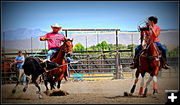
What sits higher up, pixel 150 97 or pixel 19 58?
pixel 19 58

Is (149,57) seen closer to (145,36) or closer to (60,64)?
(145,36)

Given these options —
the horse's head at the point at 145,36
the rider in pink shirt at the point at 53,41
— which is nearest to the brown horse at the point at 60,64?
the rider in pink shirt at the point at 53,41

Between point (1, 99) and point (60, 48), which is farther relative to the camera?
point (60, 48)

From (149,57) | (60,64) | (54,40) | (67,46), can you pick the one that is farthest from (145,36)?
(54,40)

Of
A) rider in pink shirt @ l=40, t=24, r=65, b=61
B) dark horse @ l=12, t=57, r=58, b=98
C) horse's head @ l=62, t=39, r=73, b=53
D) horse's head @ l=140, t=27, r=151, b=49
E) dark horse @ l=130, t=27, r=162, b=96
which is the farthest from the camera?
rider in pink shirt @ l=40, t=24, r=65, b=61

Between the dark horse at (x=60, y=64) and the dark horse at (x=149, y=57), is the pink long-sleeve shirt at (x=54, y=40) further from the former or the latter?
the dark horse at (x=149, y=57)

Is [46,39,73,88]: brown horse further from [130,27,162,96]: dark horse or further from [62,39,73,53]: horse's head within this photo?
[130,27,162,96]: dark horse

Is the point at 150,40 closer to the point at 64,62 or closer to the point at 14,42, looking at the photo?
the point at 64,62

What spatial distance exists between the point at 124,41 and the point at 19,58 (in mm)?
9354

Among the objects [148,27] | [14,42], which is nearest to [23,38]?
[14,42]

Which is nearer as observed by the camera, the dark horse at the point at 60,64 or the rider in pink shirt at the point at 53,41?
the dark horse at the point at 60,64

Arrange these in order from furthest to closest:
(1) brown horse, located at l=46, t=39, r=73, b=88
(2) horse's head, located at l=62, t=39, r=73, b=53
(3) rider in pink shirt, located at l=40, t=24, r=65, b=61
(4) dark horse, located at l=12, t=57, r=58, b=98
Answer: (3) rider in pink shirt, located at l=40, t=24, r=65, b=61 → (1) brown horse, located at l=46, t=39, r=73, b=88 → (2) horse's head, located at l=62, t=39, r=73, b=53 → (4) dark horse, located at l=12, t=57, r=58, b=98

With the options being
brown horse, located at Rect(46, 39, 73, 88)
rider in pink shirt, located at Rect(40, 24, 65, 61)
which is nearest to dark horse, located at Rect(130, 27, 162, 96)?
brown horse, located at Rect(46, 39, 73, 88)

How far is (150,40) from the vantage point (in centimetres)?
881
